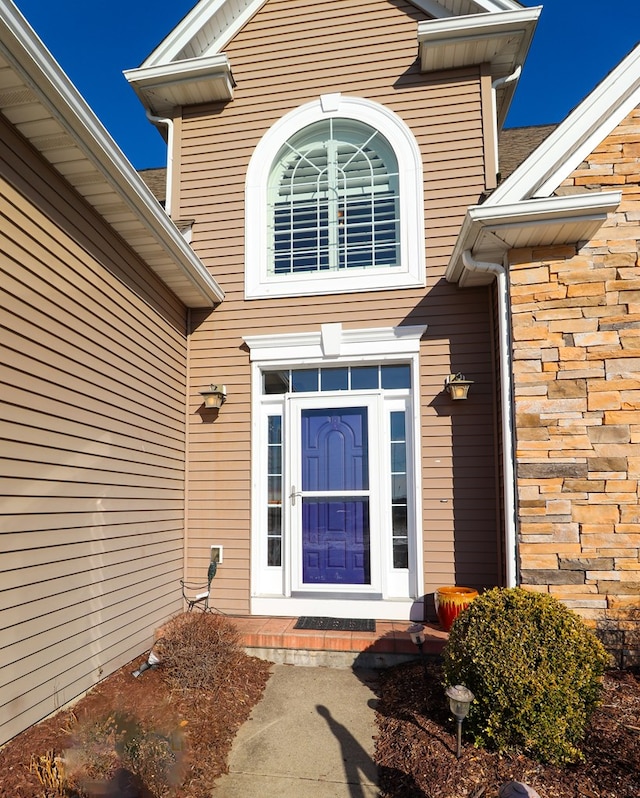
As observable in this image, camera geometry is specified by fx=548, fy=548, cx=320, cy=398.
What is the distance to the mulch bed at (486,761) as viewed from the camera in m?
2.62

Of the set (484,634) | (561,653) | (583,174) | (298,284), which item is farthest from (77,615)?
(583,174)

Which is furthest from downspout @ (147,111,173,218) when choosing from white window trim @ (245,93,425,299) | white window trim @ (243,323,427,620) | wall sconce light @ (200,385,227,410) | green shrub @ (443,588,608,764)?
green shrub @ (443,588,608,764)

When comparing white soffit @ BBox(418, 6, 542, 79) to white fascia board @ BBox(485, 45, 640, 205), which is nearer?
white fascia board @ BBox(485, 45, 640, 205)

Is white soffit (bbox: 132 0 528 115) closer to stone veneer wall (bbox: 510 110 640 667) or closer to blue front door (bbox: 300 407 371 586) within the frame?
stone veneer wall (bbox: 510 110 640 667)

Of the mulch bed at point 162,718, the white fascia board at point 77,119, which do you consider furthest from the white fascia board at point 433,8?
the mulch bed at point 162,718

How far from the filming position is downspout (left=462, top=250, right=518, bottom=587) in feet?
13.6

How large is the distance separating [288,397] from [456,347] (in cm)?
172

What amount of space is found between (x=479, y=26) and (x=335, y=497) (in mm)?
4732

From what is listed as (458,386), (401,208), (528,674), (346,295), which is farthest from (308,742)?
(401,208)

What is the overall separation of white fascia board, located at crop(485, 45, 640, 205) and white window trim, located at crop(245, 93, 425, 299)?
1472 mm

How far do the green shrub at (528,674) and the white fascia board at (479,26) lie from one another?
5126 mm

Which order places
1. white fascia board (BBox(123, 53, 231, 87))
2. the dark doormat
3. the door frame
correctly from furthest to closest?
white fascia board (BBox(123, 53, 231, 87)) < the door frame < the dark doormat

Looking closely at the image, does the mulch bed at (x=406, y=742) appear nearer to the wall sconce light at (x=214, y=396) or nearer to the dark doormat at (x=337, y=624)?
the dark doormat at (x=337, y=624)

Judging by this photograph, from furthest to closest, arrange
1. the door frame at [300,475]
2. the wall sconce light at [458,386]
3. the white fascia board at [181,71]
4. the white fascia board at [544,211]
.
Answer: the white fascia board at [181,71] < the door frame at [300,475] < the wall sconce light at [458,386] < the white fascia board at [544,211]
